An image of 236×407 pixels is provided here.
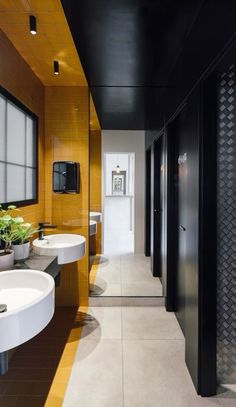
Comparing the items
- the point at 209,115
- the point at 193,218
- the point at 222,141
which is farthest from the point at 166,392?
the point at 209,115

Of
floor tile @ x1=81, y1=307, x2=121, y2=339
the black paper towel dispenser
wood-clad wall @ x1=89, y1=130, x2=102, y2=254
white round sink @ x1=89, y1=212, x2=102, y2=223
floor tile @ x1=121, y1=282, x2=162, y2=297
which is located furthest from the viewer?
wood-clad wall @ x1=89, y1=130, x2=102, y2=254

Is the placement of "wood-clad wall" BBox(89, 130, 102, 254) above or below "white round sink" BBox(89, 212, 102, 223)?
above

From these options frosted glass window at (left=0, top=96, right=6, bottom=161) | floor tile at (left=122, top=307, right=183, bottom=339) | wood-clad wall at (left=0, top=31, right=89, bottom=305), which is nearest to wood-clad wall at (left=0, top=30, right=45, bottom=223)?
wood-clad wall at (left=0, top=31, right=89, bottom=305)

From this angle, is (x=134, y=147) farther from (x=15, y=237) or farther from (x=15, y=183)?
(x=15, y=237)

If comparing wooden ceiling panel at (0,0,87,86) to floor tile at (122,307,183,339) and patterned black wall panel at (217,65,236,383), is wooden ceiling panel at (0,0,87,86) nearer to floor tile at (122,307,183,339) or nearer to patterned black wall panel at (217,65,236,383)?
patterned black wall panel at (217,65,236,383)

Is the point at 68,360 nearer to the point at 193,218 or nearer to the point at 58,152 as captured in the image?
the point at 193,218

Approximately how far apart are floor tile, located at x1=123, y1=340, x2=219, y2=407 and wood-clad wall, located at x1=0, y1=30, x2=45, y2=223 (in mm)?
1622

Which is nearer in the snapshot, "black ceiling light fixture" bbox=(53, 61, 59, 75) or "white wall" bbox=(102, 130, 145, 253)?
"black ceiling light fixture" bbox=(53, 61, 59, 75)

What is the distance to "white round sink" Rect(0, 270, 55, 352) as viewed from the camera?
1053 mm

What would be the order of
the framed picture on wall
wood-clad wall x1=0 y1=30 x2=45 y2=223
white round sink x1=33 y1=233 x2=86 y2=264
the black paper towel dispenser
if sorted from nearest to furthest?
wood-clad wall x1=0 y1=30 x2=45 y2=223, white round sink x1=33 y1=233 x2=86 y2=264, the black paper towel dispenser, the framed picture on wall

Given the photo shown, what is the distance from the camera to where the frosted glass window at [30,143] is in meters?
2.55

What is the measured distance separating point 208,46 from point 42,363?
2661mm

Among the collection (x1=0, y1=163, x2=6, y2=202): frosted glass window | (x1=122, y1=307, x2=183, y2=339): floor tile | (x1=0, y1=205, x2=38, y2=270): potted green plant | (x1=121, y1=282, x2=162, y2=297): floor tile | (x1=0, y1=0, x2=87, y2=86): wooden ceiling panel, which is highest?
(x1=0, y1=0, x2=87, y2=86): wooden ceiling panel

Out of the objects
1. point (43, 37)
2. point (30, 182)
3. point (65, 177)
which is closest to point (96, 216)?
point (65, 177)
